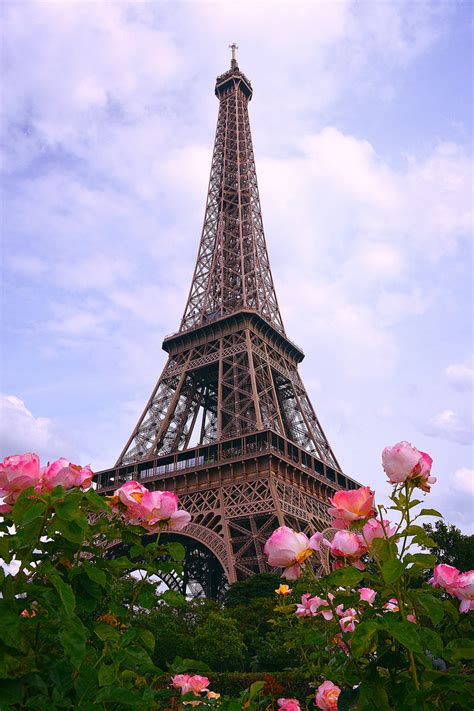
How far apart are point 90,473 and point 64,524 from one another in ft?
2.54

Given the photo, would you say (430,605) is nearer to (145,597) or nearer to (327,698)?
(327,698)

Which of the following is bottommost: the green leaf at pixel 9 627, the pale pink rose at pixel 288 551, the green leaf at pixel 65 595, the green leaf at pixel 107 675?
the green leaf at pixel 107 675

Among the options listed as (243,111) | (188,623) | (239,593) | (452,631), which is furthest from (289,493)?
(243,111)

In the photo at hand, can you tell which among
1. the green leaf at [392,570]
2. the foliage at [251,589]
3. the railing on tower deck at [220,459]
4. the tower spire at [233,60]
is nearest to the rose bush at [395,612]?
the green leaf at [392,570]

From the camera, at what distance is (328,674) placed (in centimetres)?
310

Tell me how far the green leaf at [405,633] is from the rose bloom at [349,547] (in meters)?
0.66

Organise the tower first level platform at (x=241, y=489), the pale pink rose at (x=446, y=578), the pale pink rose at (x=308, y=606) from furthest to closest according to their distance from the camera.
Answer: the tower first level platform at (x=241, y=489) → the pale pink rose at (x=308, y=606) → the pale pink rose at (x=446, y=578)

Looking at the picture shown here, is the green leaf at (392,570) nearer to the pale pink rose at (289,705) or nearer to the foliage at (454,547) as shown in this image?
the pale pink rose at (289,705)

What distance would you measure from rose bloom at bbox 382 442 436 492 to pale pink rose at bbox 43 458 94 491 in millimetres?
1727

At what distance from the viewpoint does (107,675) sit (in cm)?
277

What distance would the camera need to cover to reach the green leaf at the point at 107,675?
2.74m

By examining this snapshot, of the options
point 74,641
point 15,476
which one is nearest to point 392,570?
point 74,641

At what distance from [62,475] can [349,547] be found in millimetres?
1669

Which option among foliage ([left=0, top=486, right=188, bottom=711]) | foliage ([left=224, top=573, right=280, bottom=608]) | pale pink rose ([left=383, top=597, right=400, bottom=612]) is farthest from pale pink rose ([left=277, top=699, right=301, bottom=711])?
foliage ([left=224, top=573, right=280, bottom=608])
